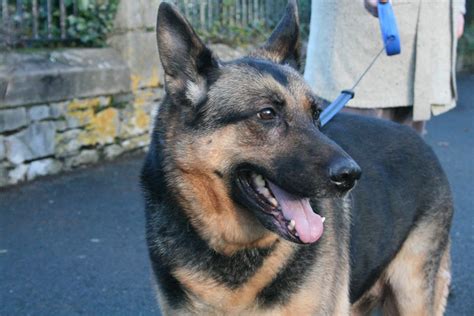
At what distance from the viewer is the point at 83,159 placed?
8469 millimetres

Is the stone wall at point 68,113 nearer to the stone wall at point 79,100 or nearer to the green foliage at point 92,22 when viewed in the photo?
the stone wall at point 79,100

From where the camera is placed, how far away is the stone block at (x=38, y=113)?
7750mm

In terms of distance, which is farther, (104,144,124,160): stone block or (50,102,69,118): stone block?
(104,144,124,160): stone block

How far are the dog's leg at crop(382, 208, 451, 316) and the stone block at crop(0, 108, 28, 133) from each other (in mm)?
4533

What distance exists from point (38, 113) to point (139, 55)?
1632mm

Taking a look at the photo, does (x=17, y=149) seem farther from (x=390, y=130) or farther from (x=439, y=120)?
(x=439, y=120)

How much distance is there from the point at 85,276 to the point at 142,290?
0.50 m

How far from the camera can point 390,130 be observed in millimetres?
4199

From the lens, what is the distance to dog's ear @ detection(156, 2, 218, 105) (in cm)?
336

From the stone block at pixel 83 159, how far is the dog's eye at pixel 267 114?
17.7 ft

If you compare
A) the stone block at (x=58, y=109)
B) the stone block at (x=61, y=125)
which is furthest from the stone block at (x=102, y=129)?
the stone block at (x=58, y=109)

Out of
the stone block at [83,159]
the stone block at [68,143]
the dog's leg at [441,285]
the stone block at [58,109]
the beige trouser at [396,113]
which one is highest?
the beige trouser at [396,113]

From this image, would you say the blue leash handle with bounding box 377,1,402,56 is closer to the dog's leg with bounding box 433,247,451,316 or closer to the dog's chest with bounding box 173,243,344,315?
the dog's leg with bounding box 433,247,451,316

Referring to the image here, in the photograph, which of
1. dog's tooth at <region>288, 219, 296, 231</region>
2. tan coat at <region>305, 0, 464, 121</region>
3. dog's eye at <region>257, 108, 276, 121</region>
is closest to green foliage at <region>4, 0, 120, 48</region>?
tan coat at <region>305, 0, 464, 121</region>
